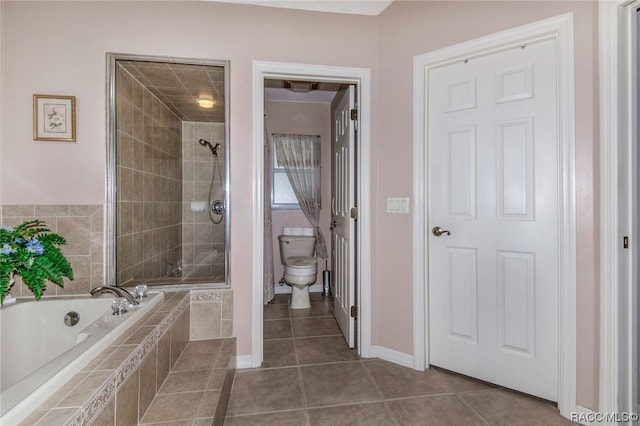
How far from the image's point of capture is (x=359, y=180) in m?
2.17

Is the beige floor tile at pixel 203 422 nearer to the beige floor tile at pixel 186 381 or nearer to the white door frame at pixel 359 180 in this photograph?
the beige floor tile at pixel 186 381

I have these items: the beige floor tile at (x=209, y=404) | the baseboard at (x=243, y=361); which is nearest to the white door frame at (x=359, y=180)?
the baseboard at (x=243, y=361)

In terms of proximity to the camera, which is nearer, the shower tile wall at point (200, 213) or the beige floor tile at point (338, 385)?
the beige floor tile at point (338, 385)

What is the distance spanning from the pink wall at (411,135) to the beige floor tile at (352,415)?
0.55m

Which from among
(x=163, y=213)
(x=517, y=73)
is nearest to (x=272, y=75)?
(x=163, y=213)

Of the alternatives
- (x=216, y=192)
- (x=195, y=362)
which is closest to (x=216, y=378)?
(x=195, y=362)

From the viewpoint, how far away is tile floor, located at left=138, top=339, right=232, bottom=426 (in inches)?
47.1

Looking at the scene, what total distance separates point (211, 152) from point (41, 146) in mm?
991

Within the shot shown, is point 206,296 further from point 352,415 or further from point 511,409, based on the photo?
point 511,409

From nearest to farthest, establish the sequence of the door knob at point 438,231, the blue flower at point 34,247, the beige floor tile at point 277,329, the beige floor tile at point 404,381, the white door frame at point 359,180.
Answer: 1. the blue flower at point 34,247
2. the beige floor tile at point 404,381
3. the door knob at point 438,231
4. the white door frame at point 359,180
5. the beige floor tile at point 277,329

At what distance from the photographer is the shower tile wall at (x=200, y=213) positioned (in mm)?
2098

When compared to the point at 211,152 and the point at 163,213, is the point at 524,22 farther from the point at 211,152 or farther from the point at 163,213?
the point at 163,213

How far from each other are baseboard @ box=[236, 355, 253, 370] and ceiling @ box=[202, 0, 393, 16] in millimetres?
2387

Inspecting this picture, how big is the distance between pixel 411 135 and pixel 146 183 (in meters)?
1.97
